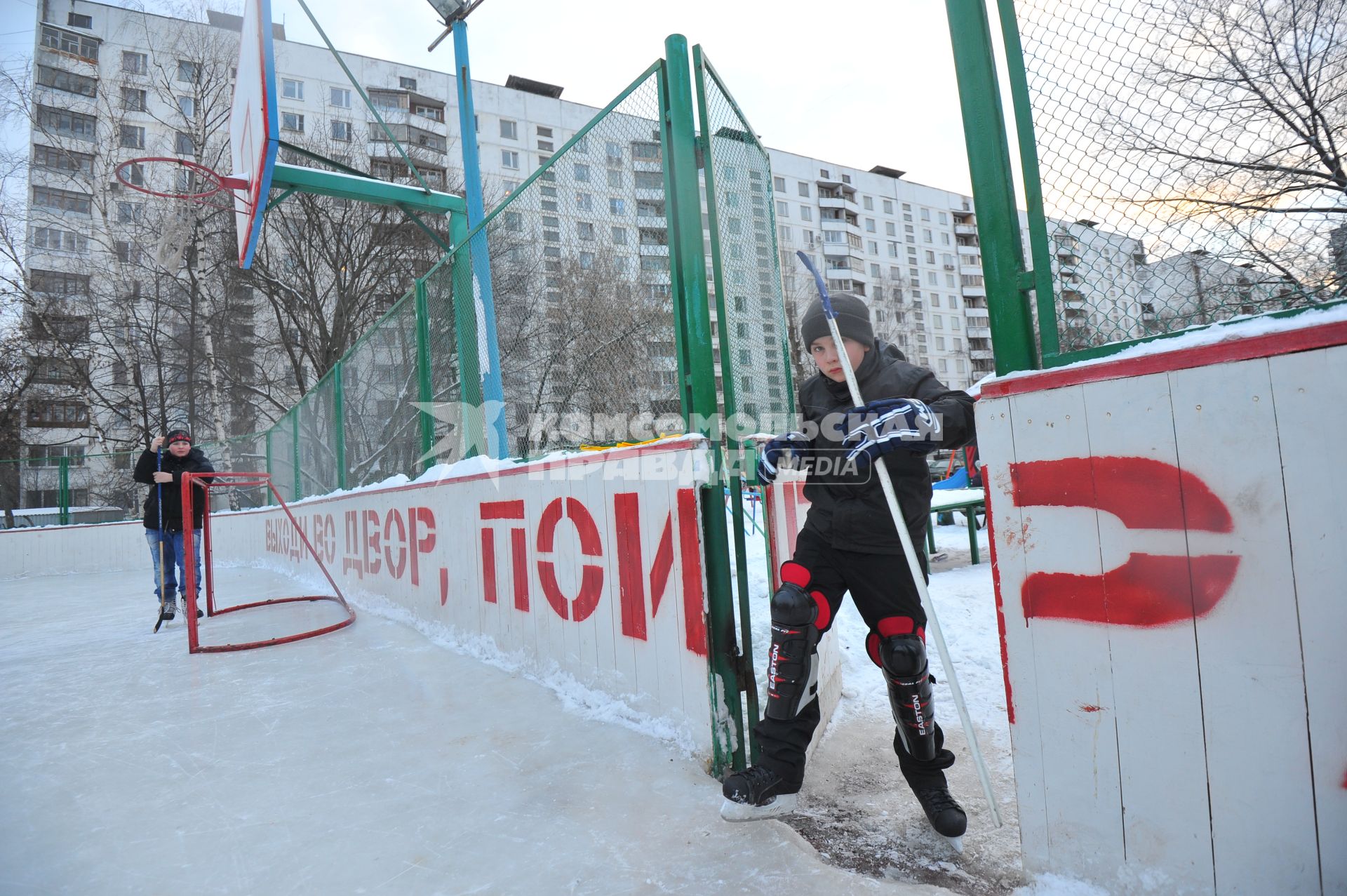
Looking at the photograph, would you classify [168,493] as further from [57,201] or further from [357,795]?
[57,201]

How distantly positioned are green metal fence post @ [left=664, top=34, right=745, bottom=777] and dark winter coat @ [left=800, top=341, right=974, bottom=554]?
45 cm

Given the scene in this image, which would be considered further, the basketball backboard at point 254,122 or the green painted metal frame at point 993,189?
the basketball backboard at point 254,122

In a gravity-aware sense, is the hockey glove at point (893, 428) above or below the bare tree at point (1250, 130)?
below

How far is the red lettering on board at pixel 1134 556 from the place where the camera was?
137cm

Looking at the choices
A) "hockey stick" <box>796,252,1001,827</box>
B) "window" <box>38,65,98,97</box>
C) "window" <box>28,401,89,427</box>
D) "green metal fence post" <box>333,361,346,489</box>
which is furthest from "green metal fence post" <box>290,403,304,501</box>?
"window" <box>38,65,98,97</box>

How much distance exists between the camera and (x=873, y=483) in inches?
82.6

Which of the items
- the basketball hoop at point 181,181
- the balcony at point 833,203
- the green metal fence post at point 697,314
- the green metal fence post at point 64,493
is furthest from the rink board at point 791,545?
the balcony at point 833,203

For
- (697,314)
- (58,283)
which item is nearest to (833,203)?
(58,283)

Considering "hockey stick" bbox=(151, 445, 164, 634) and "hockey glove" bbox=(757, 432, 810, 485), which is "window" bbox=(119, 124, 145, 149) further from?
"hockey glove" bbox=(757, 432, 810, 485)

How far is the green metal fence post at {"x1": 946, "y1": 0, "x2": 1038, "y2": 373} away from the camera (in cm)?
169

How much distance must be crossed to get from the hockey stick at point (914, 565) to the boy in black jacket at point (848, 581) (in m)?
0.06

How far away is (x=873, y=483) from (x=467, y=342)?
11.2 feet

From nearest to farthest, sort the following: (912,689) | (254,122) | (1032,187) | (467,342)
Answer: (1032,187), (912,689), (467,342), (254,122)

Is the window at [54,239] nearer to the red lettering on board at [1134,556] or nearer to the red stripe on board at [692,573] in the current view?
the red stripe on board at [692,573]
